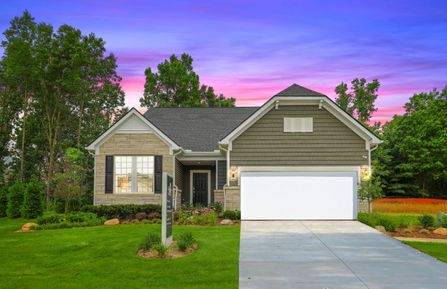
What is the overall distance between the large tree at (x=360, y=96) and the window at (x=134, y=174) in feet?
89.9

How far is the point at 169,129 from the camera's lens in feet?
88.6

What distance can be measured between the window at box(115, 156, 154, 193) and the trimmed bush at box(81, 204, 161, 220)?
2024 mm

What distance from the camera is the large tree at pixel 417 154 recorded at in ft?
133

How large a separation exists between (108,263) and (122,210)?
9.85 m

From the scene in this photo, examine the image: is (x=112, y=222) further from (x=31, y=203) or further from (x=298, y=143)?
(x=298, y=143)

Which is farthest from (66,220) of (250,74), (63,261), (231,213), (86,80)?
(86,80)

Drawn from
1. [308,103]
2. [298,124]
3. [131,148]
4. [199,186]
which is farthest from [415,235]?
[199,186]

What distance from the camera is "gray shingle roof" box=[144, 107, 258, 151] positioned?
25.5 m

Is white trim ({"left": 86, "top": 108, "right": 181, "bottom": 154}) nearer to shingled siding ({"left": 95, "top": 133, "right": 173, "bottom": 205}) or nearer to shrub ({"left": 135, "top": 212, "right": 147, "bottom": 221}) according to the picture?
shingled siding ({"left": 95, "top": 133, "right": 173, "bottom": 205})

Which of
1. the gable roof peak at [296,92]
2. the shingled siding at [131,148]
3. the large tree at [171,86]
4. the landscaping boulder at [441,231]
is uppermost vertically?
the large tree at [171,86]

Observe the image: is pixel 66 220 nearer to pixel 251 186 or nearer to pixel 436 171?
pixel 251 186

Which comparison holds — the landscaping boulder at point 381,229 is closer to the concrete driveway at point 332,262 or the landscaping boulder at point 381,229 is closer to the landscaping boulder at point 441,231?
the concrete driveway at point 332,262

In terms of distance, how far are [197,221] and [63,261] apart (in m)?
7.57

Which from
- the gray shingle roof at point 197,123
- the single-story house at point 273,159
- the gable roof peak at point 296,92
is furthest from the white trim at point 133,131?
the gable roof peak at point 296,92
